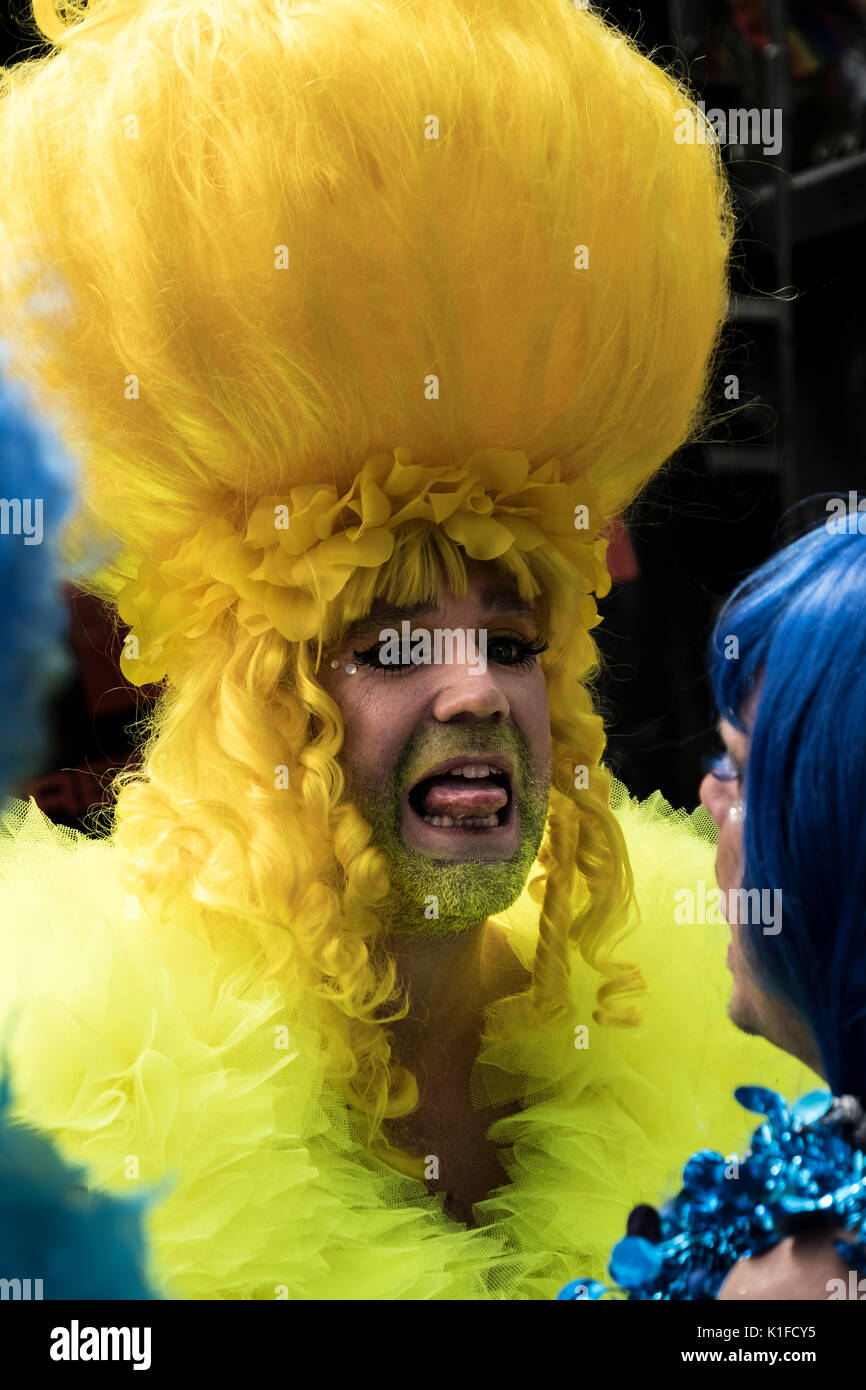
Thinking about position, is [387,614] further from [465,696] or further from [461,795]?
[461,795]

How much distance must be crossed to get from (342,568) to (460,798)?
14.2 inches

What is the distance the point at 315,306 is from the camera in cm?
208

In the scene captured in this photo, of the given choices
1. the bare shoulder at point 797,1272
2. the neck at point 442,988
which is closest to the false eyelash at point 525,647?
the neck at point 442,988

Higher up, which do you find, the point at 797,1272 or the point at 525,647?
the point at 525,647

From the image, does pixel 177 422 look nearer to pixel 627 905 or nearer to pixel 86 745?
pixel 627 905

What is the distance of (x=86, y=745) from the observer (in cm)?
341

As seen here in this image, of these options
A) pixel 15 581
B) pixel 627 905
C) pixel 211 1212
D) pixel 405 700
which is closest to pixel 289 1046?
pixel 211 1212

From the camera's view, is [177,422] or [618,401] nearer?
[177,422]

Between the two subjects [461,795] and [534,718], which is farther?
[534,718]

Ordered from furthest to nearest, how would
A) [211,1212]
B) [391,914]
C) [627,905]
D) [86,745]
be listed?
[86,745], [627,905], [391,914], [211,1212]

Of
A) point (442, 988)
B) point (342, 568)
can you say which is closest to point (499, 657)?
point (342, 568)

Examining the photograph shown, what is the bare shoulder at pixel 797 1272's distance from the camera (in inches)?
59.0

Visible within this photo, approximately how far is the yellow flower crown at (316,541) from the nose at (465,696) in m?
0.17

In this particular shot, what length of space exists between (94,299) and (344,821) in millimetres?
804
